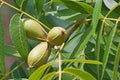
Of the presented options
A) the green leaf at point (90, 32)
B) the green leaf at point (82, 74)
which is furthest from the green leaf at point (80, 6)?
the green leaf at point (82, 74)

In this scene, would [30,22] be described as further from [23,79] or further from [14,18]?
[23,79]

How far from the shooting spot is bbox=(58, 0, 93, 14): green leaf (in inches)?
33.8

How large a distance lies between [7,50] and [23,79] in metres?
0.09

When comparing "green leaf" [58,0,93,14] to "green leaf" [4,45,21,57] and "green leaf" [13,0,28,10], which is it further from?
"green leaf" [4,45,21,57]

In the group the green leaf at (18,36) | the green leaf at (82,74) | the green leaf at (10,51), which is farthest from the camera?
the green leaf at (10,51)

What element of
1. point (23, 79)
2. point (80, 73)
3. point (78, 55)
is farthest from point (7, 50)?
point (80, 73)

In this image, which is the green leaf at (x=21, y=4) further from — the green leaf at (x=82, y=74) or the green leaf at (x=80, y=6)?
the green leaf at (x=82, y=74)

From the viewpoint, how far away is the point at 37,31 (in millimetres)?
876

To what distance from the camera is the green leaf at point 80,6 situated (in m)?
0.86

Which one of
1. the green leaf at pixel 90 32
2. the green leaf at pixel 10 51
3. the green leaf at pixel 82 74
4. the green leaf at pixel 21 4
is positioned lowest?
the green leaf at pixel 10 51

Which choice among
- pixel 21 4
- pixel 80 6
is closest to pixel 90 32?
pixel 80 6

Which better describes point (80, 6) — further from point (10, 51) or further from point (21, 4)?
point (10, 51)

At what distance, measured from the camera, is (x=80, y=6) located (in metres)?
0.87

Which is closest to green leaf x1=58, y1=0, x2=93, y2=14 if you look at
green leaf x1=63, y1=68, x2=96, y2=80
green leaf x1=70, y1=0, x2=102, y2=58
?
green leaf x1=70, y1=0, x2=102, y2=58
